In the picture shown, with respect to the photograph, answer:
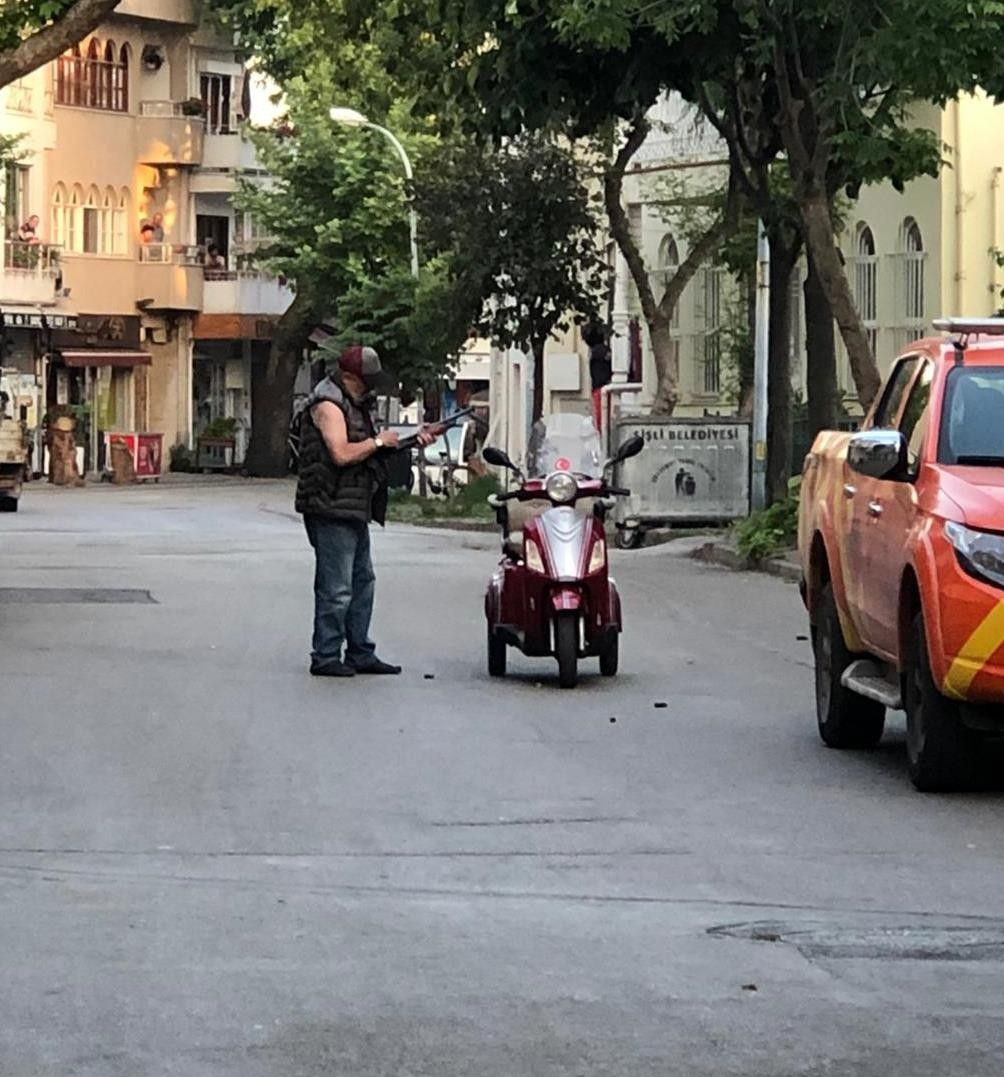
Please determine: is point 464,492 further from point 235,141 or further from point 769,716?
point 769,716

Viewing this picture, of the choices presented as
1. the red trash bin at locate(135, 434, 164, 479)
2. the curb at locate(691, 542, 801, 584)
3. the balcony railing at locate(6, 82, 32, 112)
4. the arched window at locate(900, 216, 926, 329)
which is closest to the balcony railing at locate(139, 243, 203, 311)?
the red trash bin at locate(135, 434, 164, 479)

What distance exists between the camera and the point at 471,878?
8.95 m

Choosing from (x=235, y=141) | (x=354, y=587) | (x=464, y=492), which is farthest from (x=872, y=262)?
(x=235, y=141)

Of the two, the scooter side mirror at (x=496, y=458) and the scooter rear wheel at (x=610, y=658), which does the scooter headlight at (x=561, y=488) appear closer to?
the scooter side mirror at (x=496, y=458)

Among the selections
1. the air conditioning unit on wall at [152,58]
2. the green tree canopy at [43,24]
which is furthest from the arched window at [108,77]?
the green tree canopy at [43,24]

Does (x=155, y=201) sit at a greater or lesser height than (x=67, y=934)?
greater

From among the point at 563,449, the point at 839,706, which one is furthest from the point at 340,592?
the point at 839,706

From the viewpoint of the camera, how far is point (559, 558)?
51.0 ft

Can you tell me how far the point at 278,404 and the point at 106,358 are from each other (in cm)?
433

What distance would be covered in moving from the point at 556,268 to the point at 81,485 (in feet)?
73.8

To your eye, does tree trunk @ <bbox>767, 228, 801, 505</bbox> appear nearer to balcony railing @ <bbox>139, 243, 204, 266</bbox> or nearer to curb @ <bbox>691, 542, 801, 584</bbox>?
curb @ <bbox>691, 542, 801, 584</bbox>

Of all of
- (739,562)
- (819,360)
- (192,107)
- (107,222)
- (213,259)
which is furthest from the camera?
(213,259)

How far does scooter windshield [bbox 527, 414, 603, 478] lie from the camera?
647 inches

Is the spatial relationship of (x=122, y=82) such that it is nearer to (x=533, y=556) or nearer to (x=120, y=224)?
(x=120, y=224)
